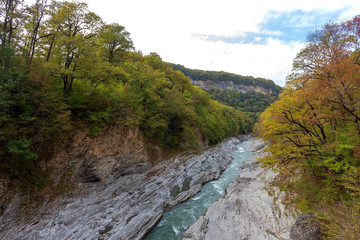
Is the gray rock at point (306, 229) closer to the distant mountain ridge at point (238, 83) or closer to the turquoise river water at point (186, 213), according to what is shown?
the turquoise river water at point (186, 213)

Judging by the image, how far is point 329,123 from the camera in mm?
11586

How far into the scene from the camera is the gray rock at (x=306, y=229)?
864cm

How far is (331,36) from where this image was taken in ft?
33.3

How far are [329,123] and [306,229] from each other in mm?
7582

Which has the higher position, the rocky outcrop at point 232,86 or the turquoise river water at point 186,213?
the rocky outcrop at point 232,86

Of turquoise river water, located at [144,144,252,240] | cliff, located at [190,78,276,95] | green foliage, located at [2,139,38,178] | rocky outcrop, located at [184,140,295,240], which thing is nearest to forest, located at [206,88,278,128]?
cliff, located at [190,78,276,95]

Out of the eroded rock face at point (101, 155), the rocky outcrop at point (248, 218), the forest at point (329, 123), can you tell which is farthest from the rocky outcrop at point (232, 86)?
the forest at point (329, 123)

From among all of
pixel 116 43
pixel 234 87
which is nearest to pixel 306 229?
pixel 116 43

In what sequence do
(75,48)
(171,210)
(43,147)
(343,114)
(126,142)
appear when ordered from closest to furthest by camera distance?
(343,114), (43,147), (75,48), (171,210), (126,142)

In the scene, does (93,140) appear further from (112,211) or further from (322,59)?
(322,59)

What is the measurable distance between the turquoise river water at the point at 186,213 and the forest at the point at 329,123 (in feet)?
25.4

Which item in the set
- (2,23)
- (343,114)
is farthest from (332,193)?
(2,23)

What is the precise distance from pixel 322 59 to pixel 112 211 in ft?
61.2

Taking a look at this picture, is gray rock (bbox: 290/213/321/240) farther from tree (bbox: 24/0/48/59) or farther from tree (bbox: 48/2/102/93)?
tree (bbox: 24/0/48/59)
